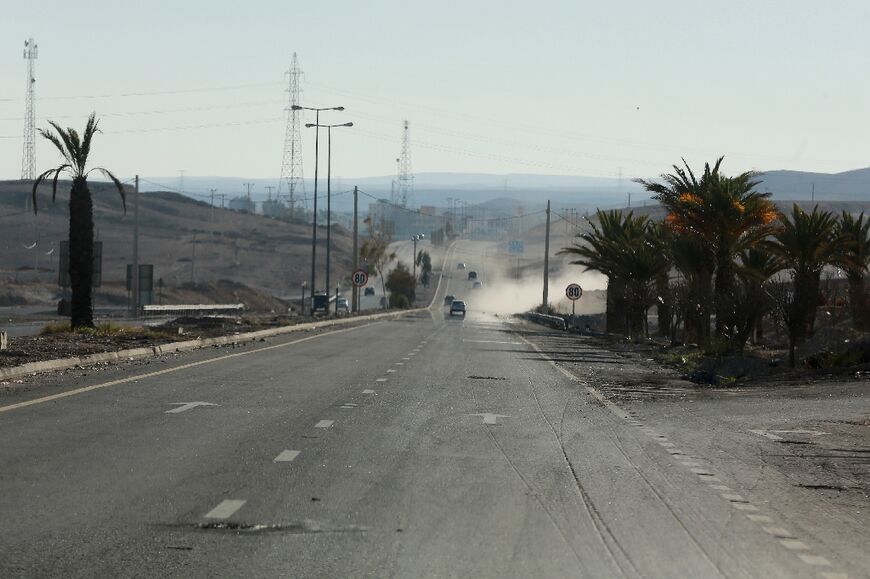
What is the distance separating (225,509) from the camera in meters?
10.4

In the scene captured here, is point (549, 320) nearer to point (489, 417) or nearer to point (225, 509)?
point (489, 417)

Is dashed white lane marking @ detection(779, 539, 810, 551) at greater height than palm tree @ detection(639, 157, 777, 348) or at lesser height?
lesser

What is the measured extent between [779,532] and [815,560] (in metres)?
1.11

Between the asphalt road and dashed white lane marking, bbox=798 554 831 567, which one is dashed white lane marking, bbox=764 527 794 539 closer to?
the asphalt road

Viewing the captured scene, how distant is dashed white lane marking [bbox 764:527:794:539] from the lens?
10.2 m

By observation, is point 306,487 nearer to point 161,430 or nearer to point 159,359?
point 161,430

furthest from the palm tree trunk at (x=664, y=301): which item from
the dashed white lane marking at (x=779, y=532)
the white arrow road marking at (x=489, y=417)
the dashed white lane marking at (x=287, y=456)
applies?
the dashed white lane marking at (x=779, y=532)

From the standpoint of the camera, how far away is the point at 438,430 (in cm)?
1697

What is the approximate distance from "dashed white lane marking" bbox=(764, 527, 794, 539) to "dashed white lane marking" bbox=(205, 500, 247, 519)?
3.98 m

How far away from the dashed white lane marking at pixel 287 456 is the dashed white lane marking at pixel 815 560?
5.71 metres

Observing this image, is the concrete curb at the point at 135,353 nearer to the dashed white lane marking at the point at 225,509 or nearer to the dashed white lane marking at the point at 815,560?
the dashed white lane marking at the point at 225,509

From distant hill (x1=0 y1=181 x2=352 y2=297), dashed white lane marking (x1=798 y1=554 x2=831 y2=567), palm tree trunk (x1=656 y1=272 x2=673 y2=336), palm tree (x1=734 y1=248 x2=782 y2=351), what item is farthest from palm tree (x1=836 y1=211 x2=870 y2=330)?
distant hill (x1=0 y1=181 x2=352 y2=297)

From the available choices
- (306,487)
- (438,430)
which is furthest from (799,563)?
(438,430)

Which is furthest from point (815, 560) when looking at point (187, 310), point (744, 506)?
point (187, 310)
